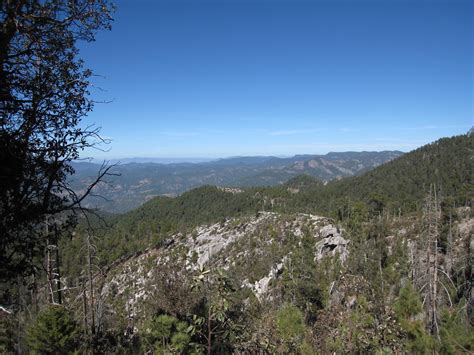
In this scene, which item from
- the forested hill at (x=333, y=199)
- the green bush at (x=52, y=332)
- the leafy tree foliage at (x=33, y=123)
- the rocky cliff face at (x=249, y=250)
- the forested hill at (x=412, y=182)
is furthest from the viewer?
the forested hill at (x=333, y=199)

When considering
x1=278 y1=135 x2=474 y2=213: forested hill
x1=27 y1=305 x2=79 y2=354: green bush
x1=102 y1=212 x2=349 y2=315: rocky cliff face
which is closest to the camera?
x1=27 y1=305 x2=79 y2=354: green bush

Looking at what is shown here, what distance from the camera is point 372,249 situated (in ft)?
159

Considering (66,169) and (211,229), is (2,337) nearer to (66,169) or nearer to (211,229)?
(66,169)

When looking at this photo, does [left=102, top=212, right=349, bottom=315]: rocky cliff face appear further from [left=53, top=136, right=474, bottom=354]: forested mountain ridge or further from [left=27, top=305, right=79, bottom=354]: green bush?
[left=27, top=305, right=79, bottom=354]: green bush

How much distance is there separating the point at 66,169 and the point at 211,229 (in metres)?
81.3

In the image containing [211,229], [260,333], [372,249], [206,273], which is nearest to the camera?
[206,273]

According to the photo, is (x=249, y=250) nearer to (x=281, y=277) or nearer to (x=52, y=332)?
(x=281, y=277)

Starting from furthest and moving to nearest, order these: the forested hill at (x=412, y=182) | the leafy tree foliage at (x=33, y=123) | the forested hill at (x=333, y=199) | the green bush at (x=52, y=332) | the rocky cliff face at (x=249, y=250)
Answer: the forested hill at (x=333, y=199) → the forested hill at (x=412, y=182) → the rocky cliff face at (x=249, y=250) → the green bush at (x=52, y=332) → the leafy tree foliage at (x=33, y=123)

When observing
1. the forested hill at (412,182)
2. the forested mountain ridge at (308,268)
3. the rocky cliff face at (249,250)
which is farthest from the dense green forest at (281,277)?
the forested hill at (412,182)

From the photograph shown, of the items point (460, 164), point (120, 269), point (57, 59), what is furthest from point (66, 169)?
point (460, 164)

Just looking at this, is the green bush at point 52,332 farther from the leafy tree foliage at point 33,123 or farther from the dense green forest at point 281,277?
the leafy tree foliage at point 33,123

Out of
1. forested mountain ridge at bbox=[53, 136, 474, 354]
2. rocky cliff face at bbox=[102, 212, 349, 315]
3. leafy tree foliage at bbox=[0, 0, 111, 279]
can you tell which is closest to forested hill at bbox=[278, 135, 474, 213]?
forested mountain ridge at bbox=[53, 136, 474, 354]

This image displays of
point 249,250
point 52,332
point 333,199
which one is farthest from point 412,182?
point 52,332

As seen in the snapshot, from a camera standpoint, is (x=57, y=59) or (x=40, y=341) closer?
(x=57, y=59)
